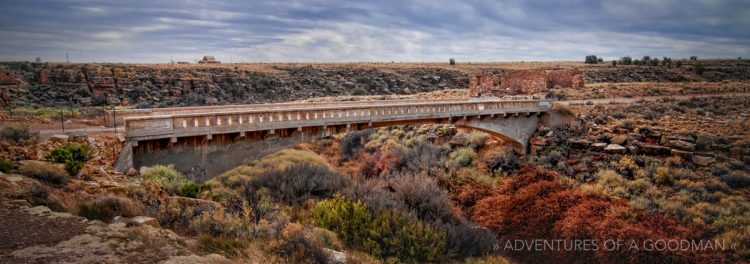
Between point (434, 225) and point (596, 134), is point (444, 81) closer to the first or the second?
point (596, 134)

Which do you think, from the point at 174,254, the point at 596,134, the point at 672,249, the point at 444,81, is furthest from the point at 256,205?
the point at 444,81

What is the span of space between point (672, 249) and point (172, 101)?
1558 inches

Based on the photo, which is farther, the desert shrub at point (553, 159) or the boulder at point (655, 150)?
the desert shrub at point (553, 159)

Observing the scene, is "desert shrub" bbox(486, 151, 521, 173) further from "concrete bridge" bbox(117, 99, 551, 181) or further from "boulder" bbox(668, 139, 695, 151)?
"boulder" bbox(668, 139, 695, 151)

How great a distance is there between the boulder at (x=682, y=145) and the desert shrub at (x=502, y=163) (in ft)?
22.9

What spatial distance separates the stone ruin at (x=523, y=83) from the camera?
4172 centimetres

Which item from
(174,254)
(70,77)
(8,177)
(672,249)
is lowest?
(672,249)

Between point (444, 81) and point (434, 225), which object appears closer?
point (434, 225)

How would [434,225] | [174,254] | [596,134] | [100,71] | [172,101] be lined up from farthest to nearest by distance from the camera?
[100,71], [172,101], [596,134], [434,225], [174,254]

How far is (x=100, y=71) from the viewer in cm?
4341

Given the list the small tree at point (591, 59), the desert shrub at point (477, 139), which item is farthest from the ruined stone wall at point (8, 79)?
the small tree at point (591, 59)

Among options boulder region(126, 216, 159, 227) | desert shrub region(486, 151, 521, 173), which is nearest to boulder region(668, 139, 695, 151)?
desert shrub region(486, 151, 521, 173)

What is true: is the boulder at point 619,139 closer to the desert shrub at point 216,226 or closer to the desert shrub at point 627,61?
the desert shrub at point 216,226

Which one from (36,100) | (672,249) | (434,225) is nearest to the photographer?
(434,225)
